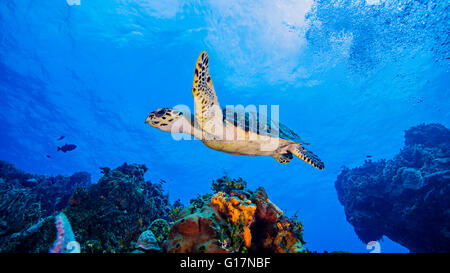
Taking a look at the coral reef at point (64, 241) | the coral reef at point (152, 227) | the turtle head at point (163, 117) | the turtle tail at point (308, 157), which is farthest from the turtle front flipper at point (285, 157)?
the coral reef at point (64, 241)

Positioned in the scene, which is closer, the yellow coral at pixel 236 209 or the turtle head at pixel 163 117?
the yellow coral at pixel 236 209

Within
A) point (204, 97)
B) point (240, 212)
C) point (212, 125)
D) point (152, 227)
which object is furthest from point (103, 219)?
point (204, 97)

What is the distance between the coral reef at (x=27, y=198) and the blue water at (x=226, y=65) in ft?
36.7

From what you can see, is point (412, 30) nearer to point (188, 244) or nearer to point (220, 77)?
point (220, 77)

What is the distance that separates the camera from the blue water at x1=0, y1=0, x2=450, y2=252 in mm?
14023

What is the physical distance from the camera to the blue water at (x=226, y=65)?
46.0ft

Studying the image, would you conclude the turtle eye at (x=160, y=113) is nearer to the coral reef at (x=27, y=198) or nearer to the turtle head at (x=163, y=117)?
the turtle head at (x=163, y=117)

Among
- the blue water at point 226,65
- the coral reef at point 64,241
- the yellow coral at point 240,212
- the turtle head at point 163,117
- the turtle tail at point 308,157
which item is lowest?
the coral reef at point 64,241

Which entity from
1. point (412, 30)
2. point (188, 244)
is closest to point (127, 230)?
point (188, 244)

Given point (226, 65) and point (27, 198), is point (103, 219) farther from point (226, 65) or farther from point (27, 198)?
point (226, 65)

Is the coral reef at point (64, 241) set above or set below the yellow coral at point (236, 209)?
below

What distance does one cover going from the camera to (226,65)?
17.2m

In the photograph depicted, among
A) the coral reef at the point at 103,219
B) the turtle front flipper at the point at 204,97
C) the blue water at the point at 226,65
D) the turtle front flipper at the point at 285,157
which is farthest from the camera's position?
the blue water at the point at 226,65
